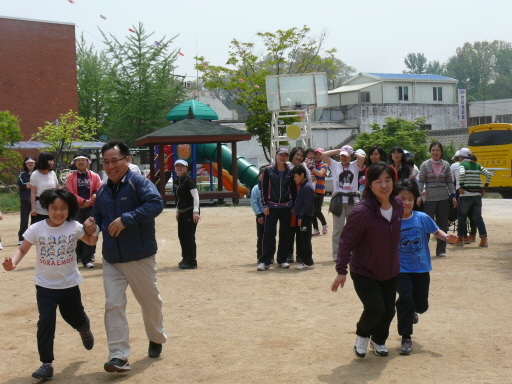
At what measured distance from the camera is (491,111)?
59.5 m

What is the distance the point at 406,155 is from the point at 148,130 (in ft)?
123

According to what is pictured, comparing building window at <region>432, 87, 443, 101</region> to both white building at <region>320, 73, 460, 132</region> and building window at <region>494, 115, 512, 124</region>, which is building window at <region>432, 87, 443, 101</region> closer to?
white building at <region>320, 73, 460, 132</region>

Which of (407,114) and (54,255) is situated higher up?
(407,114)

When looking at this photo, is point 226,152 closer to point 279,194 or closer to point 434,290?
point 279,194

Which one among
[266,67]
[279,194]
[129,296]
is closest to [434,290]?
[279,194]

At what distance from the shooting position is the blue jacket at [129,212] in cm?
508

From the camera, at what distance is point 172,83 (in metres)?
48.9

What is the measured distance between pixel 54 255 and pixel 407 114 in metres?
52.1

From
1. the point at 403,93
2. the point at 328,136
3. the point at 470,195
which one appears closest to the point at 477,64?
the point at 403,93

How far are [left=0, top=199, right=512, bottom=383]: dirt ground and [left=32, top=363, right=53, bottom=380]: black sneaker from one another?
91 millimetres

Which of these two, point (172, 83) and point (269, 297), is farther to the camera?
point (172, 83)

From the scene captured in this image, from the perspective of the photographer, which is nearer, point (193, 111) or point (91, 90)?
point (193, 111)

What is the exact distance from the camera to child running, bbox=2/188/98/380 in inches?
198

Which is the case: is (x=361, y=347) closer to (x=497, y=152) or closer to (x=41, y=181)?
(x=41, y=181)
